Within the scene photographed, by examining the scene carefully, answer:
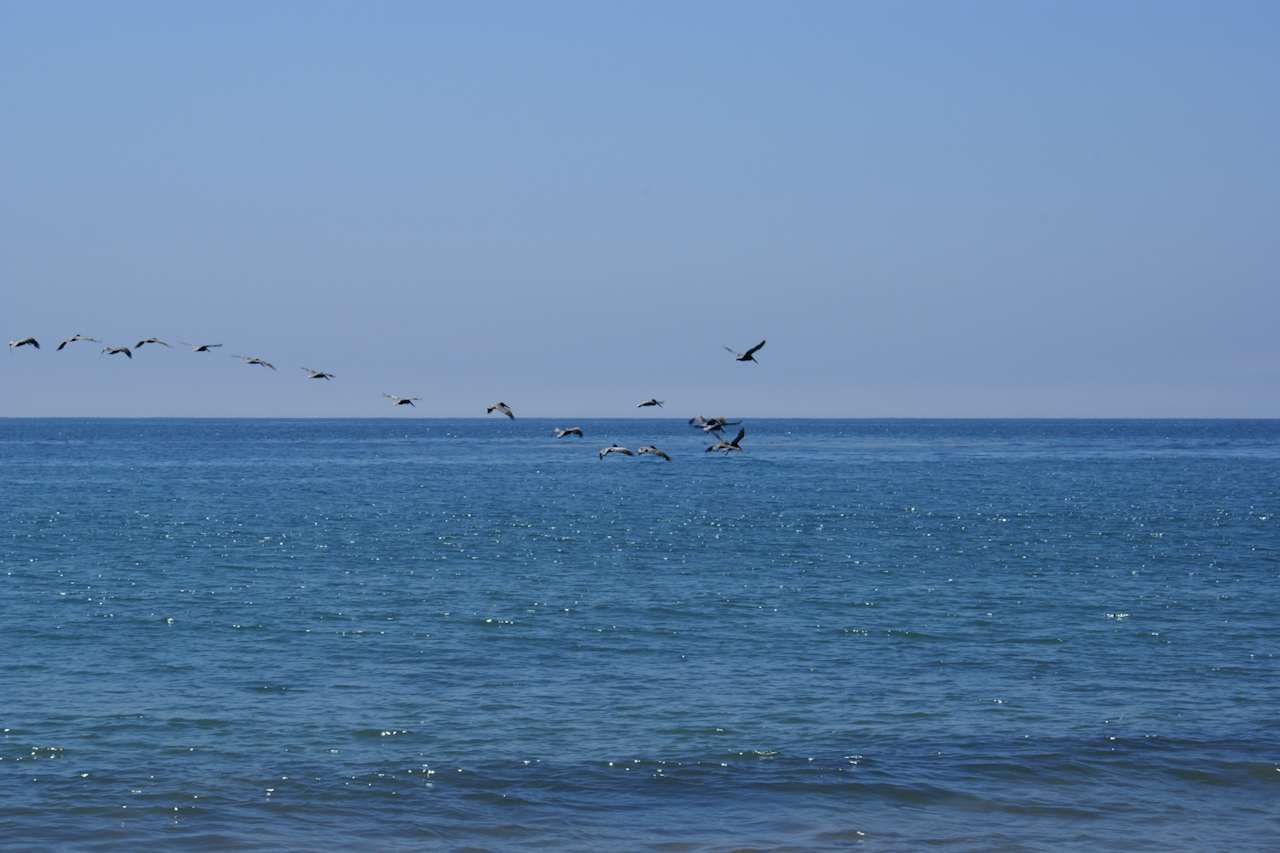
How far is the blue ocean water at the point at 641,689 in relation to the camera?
2442 centimetres

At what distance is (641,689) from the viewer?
33812 mm

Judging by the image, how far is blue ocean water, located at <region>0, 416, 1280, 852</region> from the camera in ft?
80.1

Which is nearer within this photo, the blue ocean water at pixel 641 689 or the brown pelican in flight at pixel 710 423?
the blue ocean water at pixel 641 689

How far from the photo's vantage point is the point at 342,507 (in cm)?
9562

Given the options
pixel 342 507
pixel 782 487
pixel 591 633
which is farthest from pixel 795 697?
pixel 782 487

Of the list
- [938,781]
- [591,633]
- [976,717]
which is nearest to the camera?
[938,781]

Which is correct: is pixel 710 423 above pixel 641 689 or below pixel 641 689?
above

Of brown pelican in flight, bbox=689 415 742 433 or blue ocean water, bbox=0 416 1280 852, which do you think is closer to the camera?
blue ocean water, bbox=0 416 1280 852

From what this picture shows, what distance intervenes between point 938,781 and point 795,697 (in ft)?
22.6

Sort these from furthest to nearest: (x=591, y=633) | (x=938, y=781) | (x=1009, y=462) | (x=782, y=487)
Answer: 1. (x=1009, y=462)
2. (x=782, y=487)
3. (x=591, y=633)
4. (x=938, y=781)

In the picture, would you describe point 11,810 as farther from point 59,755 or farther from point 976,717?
point 976,717

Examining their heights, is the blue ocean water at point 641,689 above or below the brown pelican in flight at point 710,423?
below

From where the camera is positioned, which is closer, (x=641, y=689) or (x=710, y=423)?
(x=641, y=689)

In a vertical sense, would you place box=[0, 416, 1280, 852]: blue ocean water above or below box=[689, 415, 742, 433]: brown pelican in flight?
below
